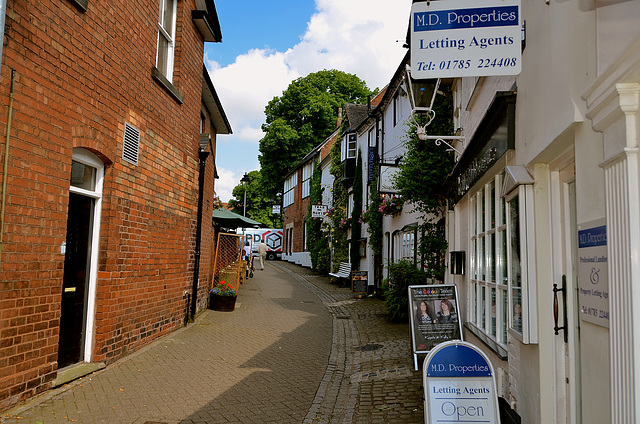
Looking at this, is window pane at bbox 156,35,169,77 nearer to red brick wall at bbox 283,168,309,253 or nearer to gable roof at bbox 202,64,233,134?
gable roof at bbox 202,64,233,134

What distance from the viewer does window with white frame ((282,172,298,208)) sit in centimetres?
3663

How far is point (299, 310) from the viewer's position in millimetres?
13484

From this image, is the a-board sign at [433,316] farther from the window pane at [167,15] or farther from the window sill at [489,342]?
the window pane at [167,15]

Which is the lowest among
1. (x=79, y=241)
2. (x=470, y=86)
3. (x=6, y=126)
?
(x=79, y=241)

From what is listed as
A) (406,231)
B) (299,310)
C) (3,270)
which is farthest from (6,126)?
(406,231)

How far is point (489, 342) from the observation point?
5754mm

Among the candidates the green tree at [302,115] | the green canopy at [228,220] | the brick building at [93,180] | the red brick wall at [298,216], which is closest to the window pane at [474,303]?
the brick building at [93,180]

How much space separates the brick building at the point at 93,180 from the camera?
4812 mm

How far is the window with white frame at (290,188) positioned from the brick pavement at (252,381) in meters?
25.8

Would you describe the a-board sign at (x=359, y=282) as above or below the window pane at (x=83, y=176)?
below

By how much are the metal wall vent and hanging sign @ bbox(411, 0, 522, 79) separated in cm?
448

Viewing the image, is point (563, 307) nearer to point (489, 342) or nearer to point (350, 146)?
point (489, 342)

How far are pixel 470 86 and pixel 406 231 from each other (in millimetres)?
6552

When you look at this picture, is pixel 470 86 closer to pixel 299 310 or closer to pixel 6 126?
pixel 6 126
